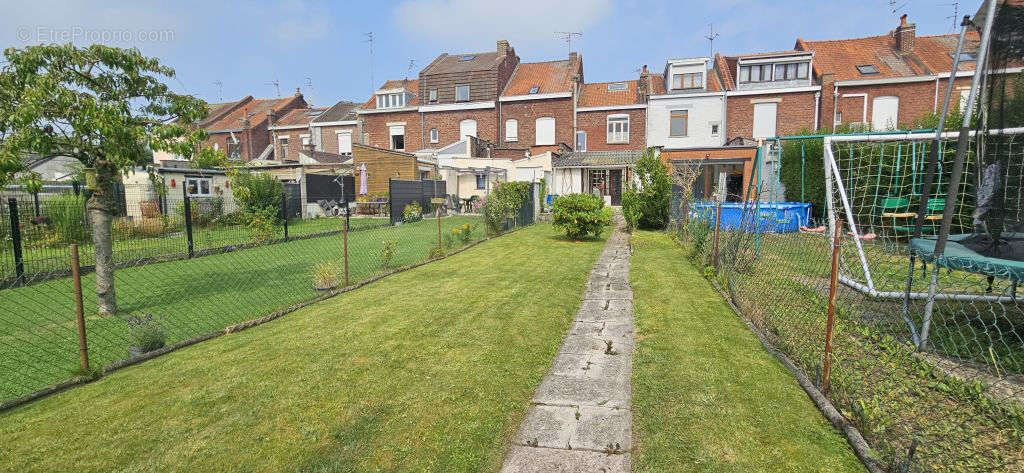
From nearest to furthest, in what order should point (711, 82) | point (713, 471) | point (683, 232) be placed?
1. point (713, 471)
2. point (683, 232)
3. point (711, 82)

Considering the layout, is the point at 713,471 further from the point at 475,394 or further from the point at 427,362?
the point at 427,362

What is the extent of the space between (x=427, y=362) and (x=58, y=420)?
8.40 feet

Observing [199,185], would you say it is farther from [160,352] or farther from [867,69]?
[867,69]

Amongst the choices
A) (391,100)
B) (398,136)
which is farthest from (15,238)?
(391,100)

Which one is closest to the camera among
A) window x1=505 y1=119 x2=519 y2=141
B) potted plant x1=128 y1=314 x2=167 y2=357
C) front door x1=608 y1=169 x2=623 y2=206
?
potted plant x1=128 y1=314 x2=167 y2=357

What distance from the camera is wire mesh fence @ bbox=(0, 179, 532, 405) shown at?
16.5ft

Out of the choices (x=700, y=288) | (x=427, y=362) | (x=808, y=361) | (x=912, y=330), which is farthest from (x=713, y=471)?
(x=700, y=288)

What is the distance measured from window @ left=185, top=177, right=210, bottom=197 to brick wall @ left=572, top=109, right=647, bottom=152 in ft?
68.0

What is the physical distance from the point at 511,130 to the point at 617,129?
23.2ft

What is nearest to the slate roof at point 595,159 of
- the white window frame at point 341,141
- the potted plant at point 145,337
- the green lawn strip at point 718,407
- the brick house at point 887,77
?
the brick house at point 887,77

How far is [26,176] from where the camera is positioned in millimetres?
5727

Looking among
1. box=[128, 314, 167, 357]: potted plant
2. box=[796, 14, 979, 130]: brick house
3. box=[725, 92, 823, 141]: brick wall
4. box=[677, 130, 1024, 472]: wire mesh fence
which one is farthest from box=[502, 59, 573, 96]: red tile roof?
box=[128, 314, 167, 357]: potted plant

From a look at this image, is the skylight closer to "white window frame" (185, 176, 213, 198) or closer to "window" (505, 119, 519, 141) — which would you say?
"window" (505, 119, 519, 141)

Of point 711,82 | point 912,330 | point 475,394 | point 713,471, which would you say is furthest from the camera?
point 711,82
